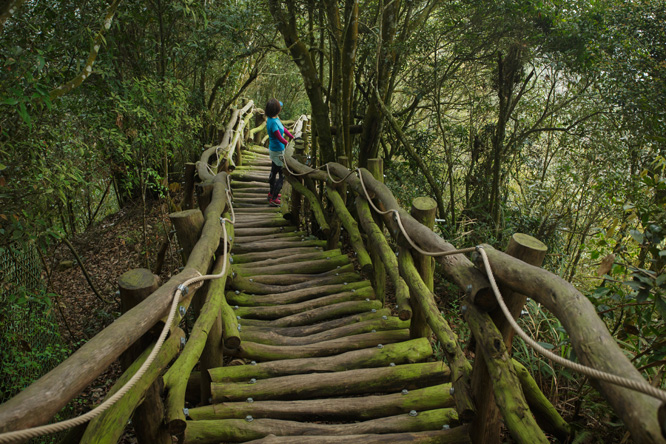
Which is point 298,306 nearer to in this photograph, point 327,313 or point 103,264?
point 327,313

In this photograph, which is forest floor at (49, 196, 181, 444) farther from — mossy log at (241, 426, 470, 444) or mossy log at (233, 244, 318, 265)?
mossy log at (241, 426, 470, 444)

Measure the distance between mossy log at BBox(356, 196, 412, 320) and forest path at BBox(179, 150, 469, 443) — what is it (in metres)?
0.30

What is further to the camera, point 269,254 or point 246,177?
point 246,177

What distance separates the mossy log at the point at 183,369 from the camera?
7.18 ft

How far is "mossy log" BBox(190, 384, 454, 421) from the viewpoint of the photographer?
269 cm

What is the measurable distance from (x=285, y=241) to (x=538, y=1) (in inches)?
175

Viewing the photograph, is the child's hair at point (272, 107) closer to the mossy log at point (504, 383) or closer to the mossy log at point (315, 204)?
the mossy log at point (315, 204)

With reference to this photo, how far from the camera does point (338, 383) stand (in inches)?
117

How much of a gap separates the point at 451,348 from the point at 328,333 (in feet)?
4.71

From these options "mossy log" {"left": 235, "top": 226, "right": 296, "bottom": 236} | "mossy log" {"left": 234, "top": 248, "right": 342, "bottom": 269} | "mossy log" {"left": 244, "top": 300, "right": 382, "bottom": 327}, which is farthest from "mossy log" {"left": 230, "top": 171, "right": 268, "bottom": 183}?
"mossy log" {"left": 244, "top": 300, "right": 382, "bottom": 327}

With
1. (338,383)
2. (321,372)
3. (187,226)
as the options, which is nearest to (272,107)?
(187,226)

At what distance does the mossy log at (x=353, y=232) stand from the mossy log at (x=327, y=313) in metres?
0.45

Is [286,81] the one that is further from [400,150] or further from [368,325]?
[368,325]

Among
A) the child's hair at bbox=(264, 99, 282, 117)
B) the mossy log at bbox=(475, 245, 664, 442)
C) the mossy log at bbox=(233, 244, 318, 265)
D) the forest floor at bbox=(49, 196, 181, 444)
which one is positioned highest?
the child's hair at bbox=(264, 99, 282, 117)
